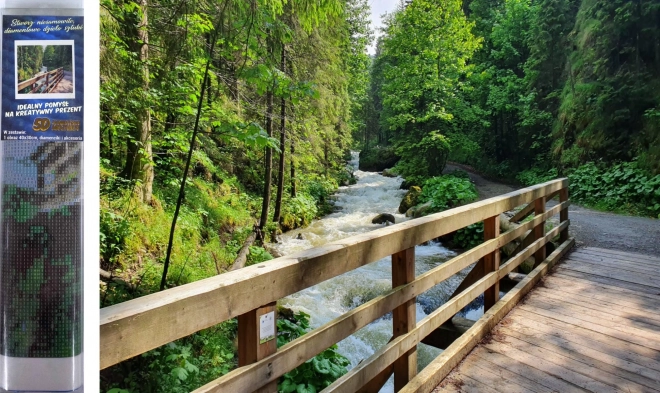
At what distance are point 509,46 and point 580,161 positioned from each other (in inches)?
306

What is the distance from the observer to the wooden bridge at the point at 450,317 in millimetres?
1210

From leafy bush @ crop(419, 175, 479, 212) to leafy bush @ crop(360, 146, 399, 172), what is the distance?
13.4m

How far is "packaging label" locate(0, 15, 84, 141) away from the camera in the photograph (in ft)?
1.77

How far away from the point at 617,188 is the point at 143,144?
12464 millimetres

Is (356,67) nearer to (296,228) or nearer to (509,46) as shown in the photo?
(509,46)

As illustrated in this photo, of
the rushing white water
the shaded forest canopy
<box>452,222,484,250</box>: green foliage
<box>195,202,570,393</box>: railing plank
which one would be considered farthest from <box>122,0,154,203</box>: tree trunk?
the shaded forest canopy

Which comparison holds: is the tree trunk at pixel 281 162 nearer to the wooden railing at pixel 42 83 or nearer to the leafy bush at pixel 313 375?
the leafy bush at pixel 313 375

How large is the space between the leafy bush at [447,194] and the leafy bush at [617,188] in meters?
3.44

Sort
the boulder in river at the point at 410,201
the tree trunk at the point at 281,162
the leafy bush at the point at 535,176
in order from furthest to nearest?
the leafy bush at the point at 535,176 < the boulder in river at the point at 410,201 < the tree trunk at the point at 281,162

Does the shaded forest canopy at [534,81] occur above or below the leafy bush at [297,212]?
above

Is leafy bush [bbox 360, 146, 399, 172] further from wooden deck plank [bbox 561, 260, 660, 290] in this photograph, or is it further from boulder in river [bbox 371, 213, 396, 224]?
wooden deck plank [bbox 561, 260, 660, 290]

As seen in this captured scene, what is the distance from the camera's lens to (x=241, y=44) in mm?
4395

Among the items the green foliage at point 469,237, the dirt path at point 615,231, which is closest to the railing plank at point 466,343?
the dirt path at point 615,231

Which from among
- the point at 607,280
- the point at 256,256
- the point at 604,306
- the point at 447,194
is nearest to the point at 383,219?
the point at 447,194
